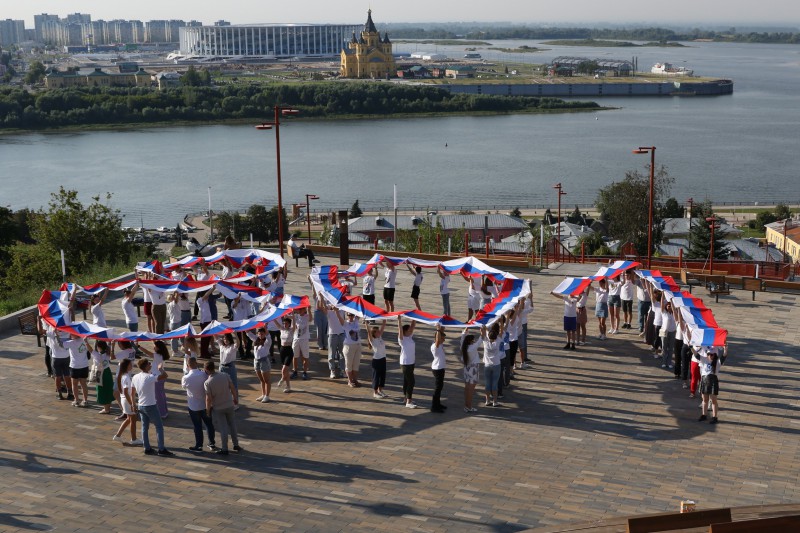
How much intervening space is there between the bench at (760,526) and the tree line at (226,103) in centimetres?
11075

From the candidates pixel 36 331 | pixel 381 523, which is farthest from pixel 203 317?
pixel 381 523

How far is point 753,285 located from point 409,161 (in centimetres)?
6872

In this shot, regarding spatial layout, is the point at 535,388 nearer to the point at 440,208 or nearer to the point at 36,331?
the point at 36,331

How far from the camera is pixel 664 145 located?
94.2 metres

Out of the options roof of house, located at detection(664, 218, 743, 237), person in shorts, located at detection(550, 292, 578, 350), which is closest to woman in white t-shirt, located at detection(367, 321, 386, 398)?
person in shorts, located at detection(550, 292, 578, 350)

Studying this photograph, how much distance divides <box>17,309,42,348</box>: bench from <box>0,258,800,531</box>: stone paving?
62 centimetres

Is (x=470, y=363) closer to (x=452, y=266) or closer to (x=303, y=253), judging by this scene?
(x=452, y=266)

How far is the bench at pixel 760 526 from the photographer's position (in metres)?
6.30

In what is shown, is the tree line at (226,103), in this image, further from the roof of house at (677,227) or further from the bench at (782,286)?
the bench at (782,286)

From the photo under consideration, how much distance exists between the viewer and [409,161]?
85250 millimetres

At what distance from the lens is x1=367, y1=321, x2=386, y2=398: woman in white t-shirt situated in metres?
11.8

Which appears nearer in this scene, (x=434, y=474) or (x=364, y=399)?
(x=434, y=474)

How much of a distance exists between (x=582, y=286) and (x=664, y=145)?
275ft

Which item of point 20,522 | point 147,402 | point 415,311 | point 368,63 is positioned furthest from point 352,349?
point 368,63
